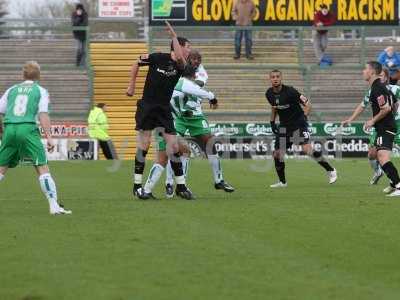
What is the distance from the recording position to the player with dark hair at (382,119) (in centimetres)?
1574

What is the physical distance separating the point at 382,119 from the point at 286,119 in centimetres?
379

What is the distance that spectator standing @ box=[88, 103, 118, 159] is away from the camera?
33.7 m

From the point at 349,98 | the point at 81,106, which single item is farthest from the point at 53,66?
the point at 349,98

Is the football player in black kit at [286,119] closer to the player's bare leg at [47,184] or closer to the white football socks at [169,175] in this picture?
the white football socks at [169,175]

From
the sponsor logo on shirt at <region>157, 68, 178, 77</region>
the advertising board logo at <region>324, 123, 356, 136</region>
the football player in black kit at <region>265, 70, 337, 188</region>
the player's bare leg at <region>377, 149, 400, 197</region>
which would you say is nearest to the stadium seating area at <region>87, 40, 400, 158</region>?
the advertising board logo at <region>324, 123, 356, 136</region>

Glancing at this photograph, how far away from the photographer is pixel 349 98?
3888cm

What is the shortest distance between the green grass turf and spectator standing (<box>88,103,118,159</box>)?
1674 centimetres

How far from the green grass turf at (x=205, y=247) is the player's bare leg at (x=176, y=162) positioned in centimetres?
30

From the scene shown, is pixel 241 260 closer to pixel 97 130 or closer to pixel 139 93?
pixel 97 130

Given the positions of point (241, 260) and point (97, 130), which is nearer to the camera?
point (241, 260)

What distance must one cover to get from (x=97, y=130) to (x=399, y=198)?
63.6 feet

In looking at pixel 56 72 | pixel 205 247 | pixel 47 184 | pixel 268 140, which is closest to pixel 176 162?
pixel 47 184

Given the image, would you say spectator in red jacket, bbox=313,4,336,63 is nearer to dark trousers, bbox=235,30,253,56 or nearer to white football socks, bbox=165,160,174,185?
dark trousers, bbox=235,30,253,56

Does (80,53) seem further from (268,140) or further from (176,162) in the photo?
(176,162)
